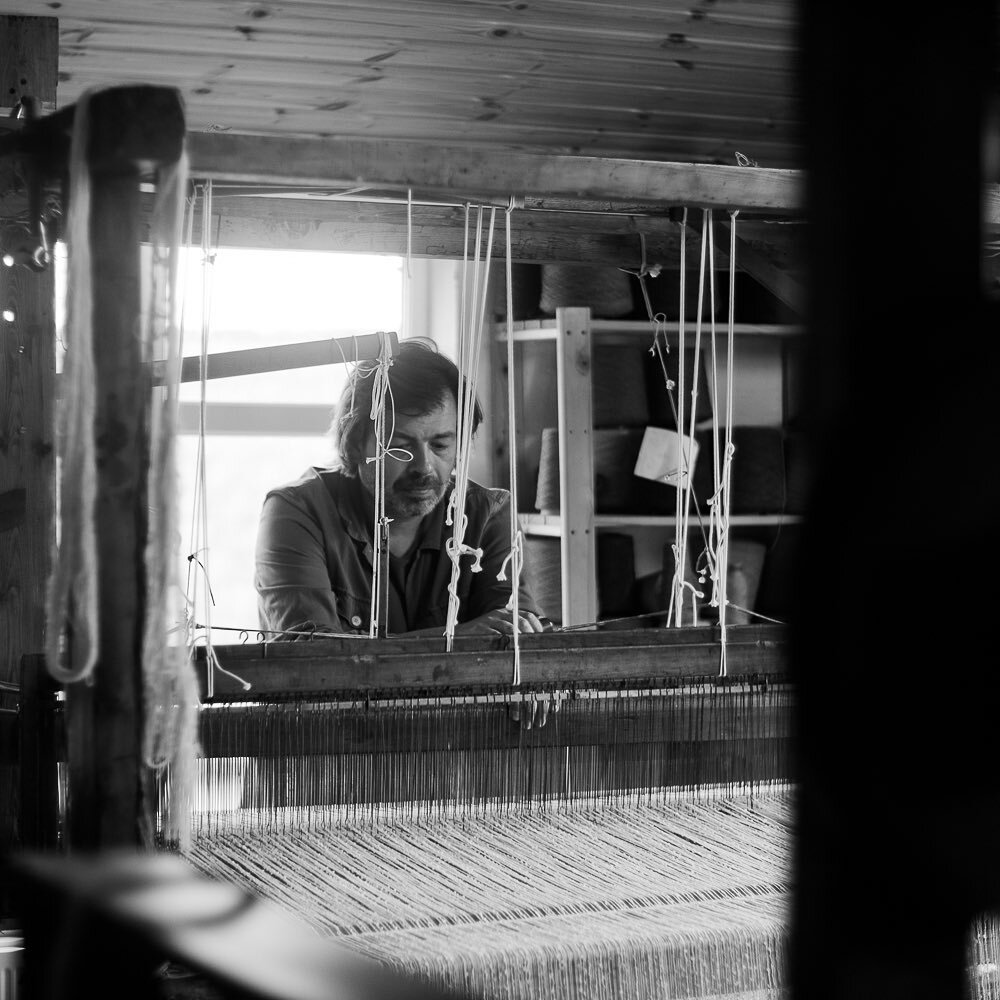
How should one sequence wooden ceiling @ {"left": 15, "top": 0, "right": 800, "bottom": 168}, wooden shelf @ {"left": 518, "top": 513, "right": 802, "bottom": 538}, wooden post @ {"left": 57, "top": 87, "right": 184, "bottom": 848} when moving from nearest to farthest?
wooden post @ {"left": 57, "top": 87, "right": 184, "bottom": 848}, wooden ceiling @ {"left": 15, "top": 0, "right": 800, "bottom": 168}, wooden shelf @ {"left": 518, "top": 513, "right": 802, "bottom": 538}

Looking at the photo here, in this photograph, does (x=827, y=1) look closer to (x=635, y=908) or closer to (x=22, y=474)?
(x=635, y=908)

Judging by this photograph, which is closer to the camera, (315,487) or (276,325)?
(315,487)

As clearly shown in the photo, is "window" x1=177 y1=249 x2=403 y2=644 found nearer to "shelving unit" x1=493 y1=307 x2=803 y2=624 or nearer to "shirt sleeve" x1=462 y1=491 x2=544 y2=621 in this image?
"shelving unit" x1=493 y1=307 x2=803 y2=624

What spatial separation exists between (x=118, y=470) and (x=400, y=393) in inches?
61.8

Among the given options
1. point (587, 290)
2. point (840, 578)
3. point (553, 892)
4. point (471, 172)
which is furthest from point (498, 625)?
point (840, 578)

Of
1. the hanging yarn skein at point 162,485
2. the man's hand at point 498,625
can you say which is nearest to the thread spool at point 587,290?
the man's hand at point 498,625

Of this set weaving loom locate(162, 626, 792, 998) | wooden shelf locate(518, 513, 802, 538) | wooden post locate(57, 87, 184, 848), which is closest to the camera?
wooden post locate(57, 87, 184, 848)

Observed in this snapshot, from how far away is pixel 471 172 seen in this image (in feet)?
4.20

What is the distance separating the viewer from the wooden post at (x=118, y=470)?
929mm

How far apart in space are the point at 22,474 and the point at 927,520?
7.49 ft

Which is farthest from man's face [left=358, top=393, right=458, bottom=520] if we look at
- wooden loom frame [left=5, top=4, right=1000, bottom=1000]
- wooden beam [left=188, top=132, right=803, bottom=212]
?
wooden loom frame [left=5, top=4, right=1000, bottom=1000]

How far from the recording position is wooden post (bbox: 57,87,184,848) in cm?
93

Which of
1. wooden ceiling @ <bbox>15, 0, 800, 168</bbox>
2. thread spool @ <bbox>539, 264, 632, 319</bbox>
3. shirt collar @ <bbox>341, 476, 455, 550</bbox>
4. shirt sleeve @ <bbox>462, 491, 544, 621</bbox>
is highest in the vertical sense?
wooden ceiling @ <bbox>15, 0, 800, 168</bbox>

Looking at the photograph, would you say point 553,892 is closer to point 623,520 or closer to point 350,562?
point 350,562
